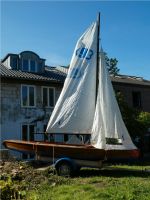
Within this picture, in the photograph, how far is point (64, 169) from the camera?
17.3 metres

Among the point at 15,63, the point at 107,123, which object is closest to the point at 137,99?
the point at 15,63

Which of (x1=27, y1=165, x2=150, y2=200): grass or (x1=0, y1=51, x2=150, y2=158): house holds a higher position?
(x1=0, y1=51, x2=150, y2=158): house

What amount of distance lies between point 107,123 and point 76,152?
1967 millimetres

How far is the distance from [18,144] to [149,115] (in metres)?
11.6

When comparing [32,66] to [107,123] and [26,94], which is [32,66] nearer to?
[26,94]

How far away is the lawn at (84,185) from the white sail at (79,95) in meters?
2.34

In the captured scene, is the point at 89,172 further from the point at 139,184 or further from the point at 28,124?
the point at 28,124

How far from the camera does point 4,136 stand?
26266 mm

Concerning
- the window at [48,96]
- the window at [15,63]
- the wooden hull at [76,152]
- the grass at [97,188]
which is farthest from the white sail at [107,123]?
the window at [15,63]

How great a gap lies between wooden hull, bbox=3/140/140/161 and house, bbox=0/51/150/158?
779 centimetres

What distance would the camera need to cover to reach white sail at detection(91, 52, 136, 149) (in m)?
17.7

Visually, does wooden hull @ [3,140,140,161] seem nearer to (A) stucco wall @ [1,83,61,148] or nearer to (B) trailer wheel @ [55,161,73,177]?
(B) trailer wheel @ [55,161,73,177]

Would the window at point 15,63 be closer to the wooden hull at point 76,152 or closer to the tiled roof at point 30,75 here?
the tiled roof at point 30,75

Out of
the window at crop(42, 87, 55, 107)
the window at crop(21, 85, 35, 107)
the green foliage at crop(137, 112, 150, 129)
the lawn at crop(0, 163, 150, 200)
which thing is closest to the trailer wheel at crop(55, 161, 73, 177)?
the lawn at crop(0, 163, 150, 200)
